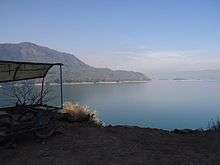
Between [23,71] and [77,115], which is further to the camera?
[77,115]

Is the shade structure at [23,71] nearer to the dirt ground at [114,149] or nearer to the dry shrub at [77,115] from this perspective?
the dry shrub at [77,115]

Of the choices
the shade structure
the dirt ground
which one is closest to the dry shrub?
the shade structure

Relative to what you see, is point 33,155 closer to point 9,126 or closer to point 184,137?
point 9,126

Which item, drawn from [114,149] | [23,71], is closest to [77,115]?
[23,71]

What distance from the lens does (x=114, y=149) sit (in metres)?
9.98

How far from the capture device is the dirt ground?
30.0 ft

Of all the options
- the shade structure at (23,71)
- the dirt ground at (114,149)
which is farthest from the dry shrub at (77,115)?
the dirt ground at (114,149)

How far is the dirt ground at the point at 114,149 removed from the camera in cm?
916

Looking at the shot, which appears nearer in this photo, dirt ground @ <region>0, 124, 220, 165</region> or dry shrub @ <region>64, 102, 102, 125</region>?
dirt ground @ <region>0, 124, 220, 165</region>

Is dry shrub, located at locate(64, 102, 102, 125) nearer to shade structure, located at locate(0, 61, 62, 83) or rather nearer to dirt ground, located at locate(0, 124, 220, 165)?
shade structure, located at locate(0, 61, 62, 83)

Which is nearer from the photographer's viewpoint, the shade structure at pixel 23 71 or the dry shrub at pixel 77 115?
the shade structure at pixel 23 71

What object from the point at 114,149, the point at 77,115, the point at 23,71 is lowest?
the point at 114,149

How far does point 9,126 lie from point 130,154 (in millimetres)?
3471

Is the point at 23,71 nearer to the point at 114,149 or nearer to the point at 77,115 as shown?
the point at 77,115
